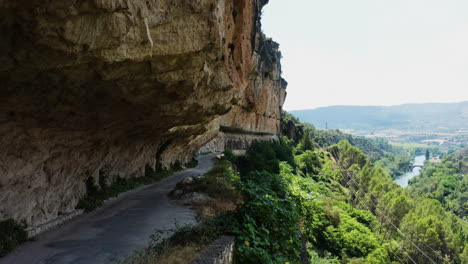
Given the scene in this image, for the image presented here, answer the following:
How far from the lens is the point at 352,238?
2689 cm

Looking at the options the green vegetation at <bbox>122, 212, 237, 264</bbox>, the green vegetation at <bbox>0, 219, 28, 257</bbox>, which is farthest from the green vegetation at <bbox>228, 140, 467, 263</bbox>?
the green vegetation at <bbox>0, 219, 28, 257</bbox>

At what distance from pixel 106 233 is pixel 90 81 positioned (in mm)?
4527

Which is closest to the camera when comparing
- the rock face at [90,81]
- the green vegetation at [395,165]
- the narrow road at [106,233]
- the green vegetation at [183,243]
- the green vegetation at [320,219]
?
the rock face at [90,81]

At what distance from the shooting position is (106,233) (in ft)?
29.4

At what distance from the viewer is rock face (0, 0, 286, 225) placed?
546cm

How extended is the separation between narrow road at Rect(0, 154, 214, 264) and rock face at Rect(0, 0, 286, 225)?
37.3 inches

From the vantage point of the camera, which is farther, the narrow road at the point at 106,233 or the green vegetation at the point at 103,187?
the green vegetation at the point at 103,187

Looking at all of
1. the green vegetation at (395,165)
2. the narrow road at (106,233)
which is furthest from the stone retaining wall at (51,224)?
the green vegetation at (395,165)

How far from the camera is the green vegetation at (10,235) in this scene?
290 inches

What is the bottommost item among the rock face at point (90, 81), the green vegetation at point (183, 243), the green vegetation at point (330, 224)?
the green vegetation at point (330, 224)

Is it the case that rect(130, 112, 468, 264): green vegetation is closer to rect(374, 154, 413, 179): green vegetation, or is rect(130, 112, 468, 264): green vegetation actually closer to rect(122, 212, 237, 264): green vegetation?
rect(122, 212, 237, 264): green vegetation

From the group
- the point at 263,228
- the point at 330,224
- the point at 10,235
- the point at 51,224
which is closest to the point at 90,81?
the point at 10,235

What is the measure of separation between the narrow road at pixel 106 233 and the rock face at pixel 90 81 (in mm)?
948

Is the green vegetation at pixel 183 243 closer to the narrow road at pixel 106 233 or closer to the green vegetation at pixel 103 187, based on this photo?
the narrow road at pixel 106 233
